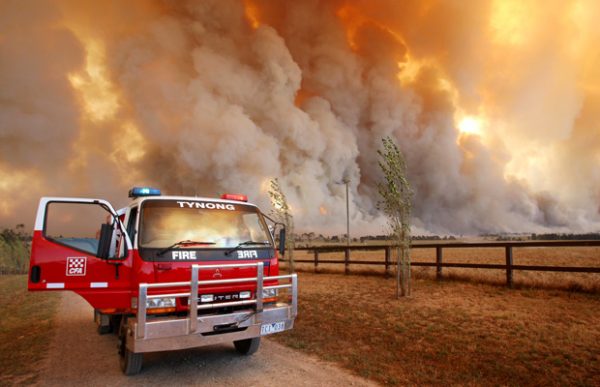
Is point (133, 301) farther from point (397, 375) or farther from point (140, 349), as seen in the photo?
point (397, 375)

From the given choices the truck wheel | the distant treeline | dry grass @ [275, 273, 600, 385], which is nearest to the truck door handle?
the truck wheel

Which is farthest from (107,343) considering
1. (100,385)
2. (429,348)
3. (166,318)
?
(429,348)

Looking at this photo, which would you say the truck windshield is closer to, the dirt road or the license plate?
the license plate

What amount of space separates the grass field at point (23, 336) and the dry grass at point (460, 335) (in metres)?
4.26

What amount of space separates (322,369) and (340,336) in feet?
6.34

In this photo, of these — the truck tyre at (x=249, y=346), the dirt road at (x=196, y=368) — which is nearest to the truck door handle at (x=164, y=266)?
the dirt road at (x=196, y=368)

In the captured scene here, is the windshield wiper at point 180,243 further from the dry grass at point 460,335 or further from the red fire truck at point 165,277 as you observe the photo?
the dry grass at point 460,335

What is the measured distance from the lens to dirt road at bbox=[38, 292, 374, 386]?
526 centimetres

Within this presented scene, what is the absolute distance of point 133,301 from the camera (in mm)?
5262

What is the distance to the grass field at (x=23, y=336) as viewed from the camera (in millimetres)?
5872

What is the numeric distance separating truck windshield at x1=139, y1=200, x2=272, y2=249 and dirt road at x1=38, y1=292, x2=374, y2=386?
1837mm

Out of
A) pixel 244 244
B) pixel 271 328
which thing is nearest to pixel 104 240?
pixel 244 244

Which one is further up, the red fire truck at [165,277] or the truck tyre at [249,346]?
the red fire truck at [165,277]

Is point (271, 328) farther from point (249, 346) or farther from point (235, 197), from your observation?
point (235, 197)
